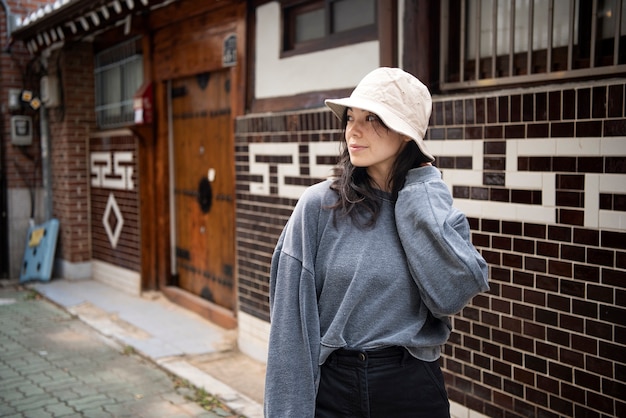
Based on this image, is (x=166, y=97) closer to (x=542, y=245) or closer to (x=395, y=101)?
(x=542, y=245)

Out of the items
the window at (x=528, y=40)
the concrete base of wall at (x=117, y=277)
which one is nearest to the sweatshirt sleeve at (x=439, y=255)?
the window at (x=528, y=40)

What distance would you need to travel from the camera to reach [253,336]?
5887 mm

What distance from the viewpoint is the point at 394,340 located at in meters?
2.13

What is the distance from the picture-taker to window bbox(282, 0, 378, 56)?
4.83m

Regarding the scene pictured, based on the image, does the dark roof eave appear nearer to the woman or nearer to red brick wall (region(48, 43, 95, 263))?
red brick wall (region(48, 43, 95, 263))

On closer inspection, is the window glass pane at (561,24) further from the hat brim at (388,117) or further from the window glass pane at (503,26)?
the hat brim at (388,117)

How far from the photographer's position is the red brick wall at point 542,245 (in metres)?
3.14

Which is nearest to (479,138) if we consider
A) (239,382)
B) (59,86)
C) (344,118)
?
(344,118)

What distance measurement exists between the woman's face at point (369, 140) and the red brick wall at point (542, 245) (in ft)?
4.52

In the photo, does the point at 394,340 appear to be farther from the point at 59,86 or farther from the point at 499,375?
the point at 59,86

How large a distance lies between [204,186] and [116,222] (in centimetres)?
220

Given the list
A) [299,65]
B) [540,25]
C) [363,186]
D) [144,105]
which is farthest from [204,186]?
[363,186]

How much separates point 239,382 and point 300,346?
11.1 ft

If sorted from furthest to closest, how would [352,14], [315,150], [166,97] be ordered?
[166,97], [315,150], [352,14]
